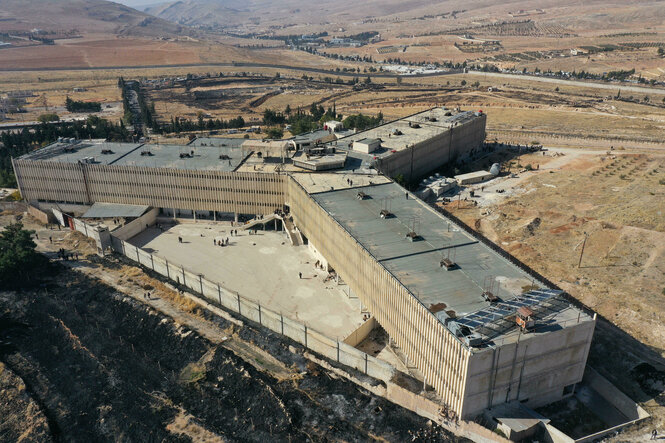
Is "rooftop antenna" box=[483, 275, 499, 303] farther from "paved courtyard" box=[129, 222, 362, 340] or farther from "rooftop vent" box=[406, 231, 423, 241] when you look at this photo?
"paved courtyard" box=[129, 222, 362, 340]

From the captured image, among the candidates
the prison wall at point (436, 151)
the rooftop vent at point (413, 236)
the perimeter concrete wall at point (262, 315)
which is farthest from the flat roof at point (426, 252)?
the prison wall at point (436, 151)

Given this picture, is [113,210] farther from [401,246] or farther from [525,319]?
[525,319]

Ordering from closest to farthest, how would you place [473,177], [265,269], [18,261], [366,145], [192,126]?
[18,261]
[265,269]
[366,145]
[473,177]
[192,126]

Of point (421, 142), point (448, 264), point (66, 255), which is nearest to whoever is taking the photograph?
point (448, 264)

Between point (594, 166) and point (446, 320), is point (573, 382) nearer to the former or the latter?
point (446, 320)

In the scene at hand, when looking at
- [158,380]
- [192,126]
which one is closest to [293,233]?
[158,380]

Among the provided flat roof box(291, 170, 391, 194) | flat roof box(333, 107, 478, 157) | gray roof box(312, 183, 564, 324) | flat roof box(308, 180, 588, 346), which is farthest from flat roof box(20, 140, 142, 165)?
gray roof box(312, 183, 564, 324)

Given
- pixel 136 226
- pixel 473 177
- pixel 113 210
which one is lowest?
pixel 136 226
